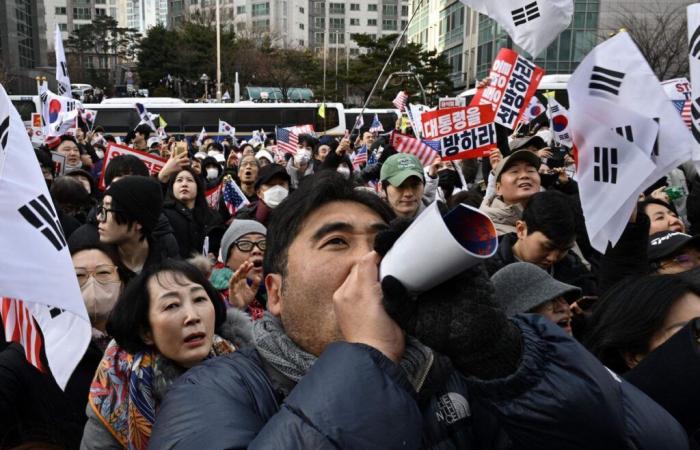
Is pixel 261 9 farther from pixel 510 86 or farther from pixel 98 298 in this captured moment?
pixel 98 298

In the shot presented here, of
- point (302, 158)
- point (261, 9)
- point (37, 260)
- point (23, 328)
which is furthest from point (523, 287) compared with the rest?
point (261, 9)

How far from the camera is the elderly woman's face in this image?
7.25 feet

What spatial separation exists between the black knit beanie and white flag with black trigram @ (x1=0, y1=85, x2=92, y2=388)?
1.60 m

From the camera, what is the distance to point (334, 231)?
149 cm

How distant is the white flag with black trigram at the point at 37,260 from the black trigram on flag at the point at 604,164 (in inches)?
84.6

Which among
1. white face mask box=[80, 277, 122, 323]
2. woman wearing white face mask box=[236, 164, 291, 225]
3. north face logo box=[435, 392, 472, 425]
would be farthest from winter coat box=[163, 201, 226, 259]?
north face logo box=[435, 392, 472, 425]

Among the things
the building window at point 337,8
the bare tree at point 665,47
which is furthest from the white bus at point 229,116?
the building window at point 337,8

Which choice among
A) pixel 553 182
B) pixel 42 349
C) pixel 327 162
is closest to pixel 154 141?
pixel 327 162

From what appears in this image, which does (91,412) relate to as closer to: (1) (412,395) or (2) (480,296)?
(1) (412,395)

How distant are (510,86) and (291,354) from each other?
18.9ft

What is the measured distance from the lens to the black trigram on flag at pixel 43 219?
186cm

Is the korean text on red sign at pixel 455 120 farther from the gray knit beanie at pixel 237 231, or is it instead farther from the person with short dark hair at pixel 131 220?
the person with short dark hair at pixel 131 220

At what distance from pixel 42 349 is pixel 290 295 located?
1250mm

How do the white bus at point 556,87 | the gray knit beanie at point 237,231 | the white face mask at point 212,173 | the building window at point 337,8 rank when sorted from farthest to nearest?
1. the building window at point 337,8
2. the white bus at point 556,87
3. the white face mask at point 212,173
4. the gray knit beanie at point 237,231
